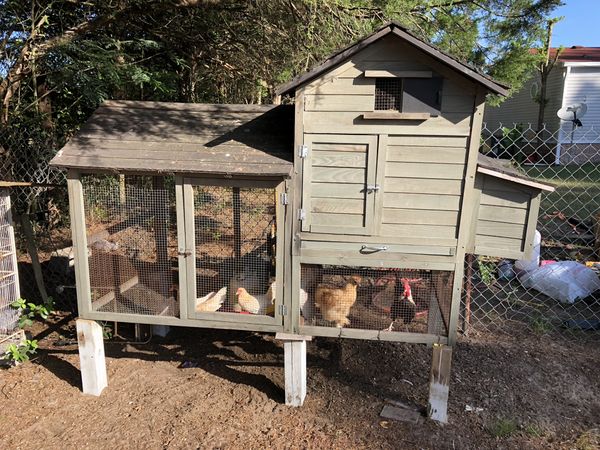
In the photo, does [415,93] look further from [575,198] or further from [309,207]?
[575,198]

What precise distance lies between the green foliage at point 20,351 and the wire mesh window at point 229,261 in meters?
1.67

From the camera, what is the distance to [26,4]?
4910mm

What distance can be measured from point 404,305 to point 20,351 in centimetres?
313

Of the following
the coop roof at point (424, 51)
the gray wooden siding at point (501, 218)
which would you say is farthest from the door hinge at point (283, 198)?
the gray wooden siding at point (501, 218)

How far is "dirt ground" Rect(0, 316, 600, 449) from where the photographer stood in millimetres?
3016

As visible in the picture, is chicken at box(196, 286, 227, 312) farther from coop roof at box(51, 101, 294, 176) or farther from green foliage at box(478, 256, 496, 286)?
green foliage at box(478, 256, 496, 286)

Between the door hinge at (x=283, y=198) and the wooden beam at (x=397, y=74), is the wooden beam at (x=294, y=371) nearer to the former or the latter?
the door hinge at (x=283, y=198)

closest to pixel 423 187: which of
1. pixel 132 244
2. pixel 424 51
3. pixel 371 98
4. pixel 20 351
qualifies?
pixel 371 98

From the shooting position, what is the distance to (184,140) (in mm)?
3234

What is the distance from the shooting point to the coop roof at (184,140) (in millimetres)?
2988

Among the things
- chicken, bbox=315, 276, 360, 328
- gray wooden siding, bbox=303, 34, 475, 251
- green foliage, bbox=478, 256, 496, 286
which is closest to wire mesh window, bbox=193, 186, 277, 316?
chicken, bbox=315, 276, 360, 328

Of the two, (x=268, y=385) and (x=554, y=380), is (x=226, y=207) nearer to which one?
(x=268, y=385)

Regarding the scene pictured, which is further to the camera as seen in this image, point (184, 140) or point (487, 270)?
point (487, 270)

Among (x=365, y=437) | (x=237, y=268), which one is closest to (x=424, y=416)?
(x=365, y=437)
